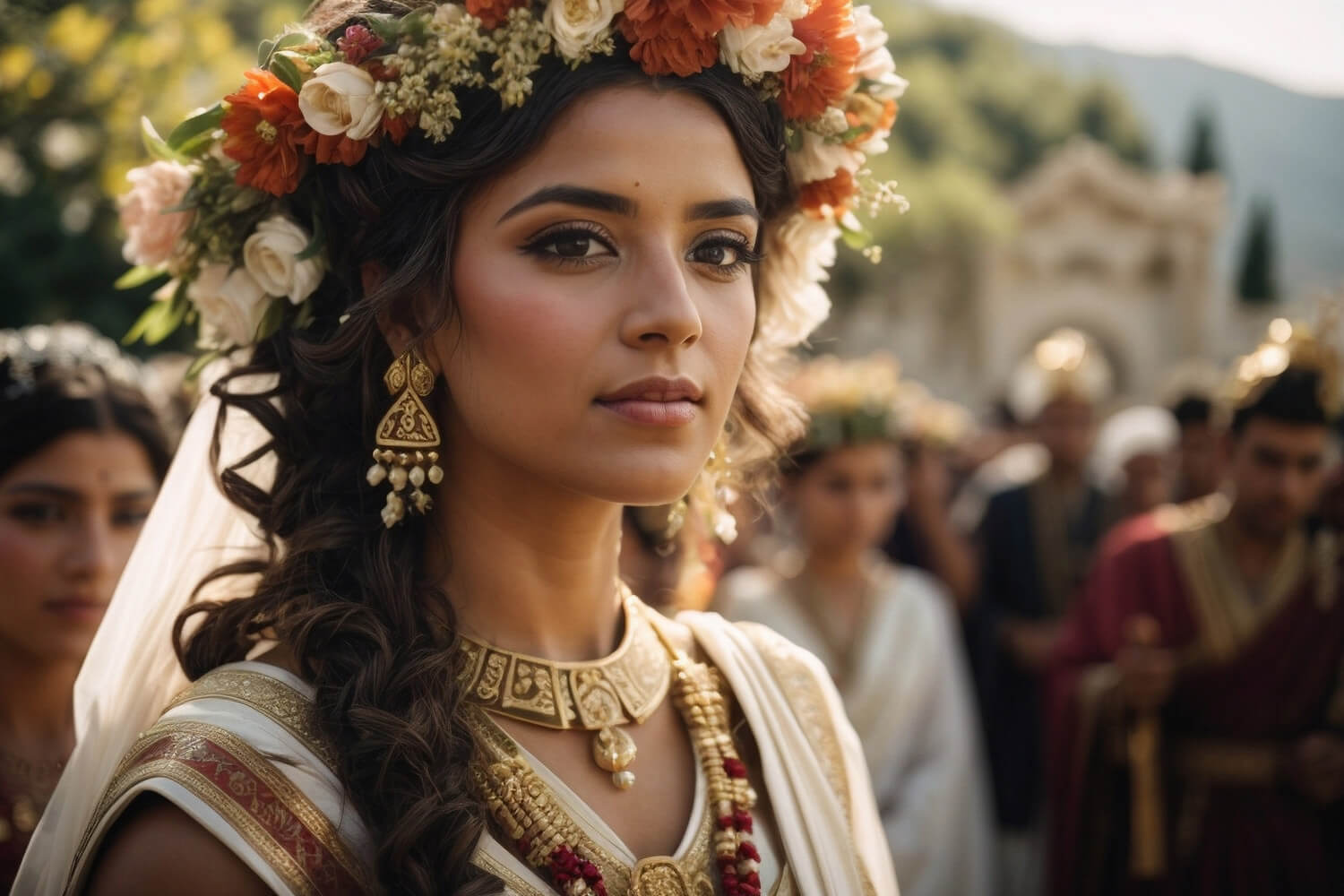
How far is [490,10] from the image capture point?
196 centimetres

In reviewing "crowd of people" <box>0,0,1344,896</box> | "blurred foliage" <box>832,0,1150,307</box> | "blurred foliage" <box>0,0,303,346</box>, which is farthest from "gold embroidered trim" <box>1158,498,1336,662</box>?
"blurred foliage" <box>832,0,1150,307</box>

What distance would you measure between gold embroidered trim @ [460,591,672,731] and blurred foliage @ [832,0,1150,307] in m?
29.3

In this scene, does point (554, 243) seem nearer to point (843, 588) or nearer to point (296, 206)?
point (296, 206)

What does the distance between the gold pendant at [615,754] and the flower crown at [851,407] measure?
308 centimetres

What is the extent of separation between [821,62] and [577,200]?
0.56 meters

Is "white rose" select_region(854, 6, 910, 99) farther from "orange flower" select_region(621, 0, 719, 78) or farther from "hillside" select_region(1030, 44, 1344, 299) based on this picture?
"hillside" select_region(1030, 44, 1344, 299)

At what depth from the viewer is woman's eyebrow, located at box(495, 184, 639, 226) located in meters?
1.90

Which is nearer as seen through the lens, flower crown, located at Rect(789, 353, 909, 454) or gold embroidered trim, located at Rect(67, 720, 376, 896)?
gold embroidered trim, located at Rect(67, 720, 376, 896)

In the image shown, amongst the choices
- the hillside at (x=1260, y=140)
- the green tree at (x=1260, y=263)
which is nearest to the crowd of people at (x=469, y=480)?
the hillside at (x=1260, y=140)

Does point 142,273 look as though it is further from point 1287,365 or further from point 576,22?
point 1287,365

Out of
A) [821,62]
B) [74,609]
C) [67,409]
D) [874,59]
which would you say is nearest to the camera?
[821,62]

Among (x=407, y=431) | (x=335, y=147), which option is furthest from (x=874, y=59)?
(x=407, y=431)

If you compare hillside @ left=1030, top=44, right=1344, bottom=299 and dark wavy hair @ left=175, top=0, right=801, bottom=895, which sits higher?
hillside @ left=1030, top=44, right=1344, bottom=299

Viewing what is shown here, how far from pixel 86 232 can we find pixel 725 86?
5.62m
